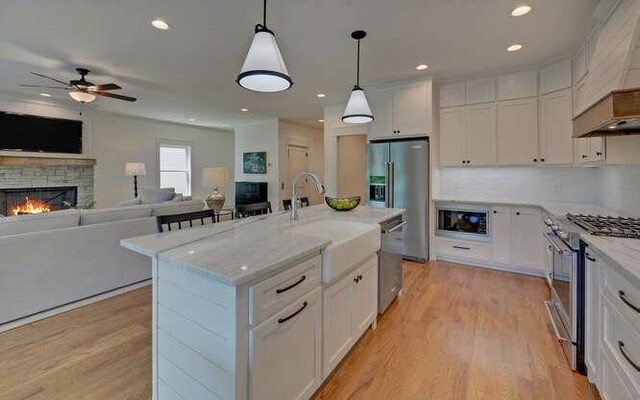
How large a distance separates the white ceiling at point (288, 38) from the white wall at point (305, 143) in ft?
8.98

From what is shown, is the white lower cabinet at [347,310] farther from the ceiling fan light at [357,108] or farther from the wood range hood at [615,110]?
the wood range hood at [615,110]

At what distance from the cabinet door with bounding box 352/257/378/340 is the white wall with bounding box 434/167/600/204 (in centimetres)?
255

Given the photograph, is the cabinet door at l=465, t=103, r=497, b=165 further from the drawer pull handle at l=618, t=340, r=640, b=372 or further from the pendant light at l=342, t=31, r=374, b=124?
the drawer pull handle at l=618, t=340, r=640, b=372

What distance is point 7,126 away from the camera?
16.6 ft

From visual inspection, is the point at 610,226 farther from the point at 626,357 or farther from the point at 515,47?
the point at 515,47

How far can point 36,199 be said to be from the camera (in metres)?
5.49

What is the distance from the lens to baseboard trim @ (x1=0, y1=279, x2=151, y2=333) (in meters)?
2.47

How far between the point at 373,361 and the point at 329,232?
94cm

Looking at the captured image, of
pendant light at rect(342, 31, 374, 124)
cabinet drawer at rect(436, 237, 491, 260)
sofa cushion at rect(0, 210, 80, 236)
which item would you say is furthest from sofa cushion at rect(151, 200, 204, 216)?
cabinet drawer at rect(436, 237, 491, 260)

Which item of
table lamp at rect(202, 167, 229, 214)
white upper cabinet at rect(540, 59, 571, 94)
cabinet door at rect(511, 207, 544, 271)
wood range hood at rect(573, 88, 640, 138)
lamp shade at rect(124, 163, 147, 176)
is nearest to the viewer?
wood range hood at rect(573, 88, 640, 138)

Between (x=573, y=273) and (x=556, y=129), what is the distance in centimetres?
237

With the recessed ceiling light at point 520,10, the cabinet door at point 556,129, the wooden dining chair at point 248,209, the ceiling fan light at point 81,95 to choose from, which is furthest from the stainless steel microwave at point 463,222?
the ceiling fan light at point 81,95

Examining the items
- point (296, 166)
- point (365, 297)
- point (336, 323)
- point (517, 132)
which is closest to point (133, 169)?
point (296, 166)

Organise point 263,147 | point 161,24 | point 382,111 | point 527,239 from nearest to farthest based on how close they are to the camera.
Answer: point 161,24 < point 527,239 < point 382,111 < point 263,147
